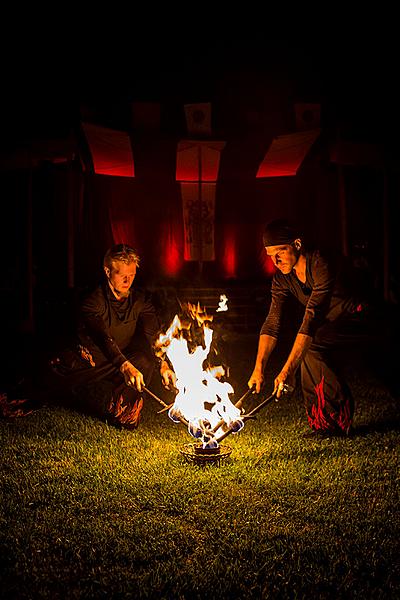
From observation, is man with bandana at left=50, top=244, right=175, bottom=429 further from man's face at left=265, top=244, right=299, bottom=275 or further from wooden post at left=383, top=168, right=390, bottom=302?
wooden post at left=383, top=168, right=390, bottom=302

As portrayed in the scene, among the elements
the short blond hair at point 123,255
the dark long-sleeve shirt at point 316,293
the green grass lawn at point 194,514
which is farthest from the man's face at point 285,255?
the green grass lawn at point 194,514

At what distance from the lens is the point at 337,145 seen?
12391 millimetres

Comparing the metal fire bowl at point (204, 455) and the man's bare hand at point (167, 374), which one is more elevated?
the man's bare hand at point (167, 374)

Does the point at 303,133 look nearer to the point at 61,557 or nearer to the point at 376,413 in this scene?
the point at 376,413

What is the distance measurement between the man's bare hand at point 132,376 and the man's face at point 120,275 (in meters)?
0.83

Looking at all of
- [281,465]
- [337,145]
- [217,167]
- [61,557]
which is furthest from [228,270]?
[61,557]

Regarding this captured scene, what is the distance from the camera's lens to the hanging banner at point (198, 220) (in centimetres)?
1561

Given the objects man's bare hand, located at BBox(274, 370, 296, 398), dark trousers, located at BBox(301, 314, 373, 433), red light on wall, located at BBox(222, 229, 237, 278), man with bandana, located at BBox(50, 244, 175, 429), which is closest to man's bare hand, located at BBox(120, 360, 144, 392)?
man with bandana, located at BBox(50, 244, 175, 429)

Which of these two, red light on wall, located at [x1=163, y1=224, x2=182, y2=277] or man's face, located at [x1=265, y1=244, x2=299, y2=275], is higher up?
red light on wall, located at [x1=163, y1=224, x2=182, y2=277]

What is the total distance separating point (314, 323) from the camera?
5.37 metres

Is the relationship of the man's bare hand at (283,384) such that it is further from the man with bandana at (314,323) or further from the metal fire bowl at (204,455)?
the metal fire bowl at (204,455)

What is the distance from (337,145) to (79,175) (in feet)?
20.3

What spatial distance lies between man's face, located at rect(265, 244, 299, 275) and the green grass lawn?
5.38ft

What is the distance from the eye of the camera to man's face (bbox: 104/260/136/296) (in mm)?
5633
